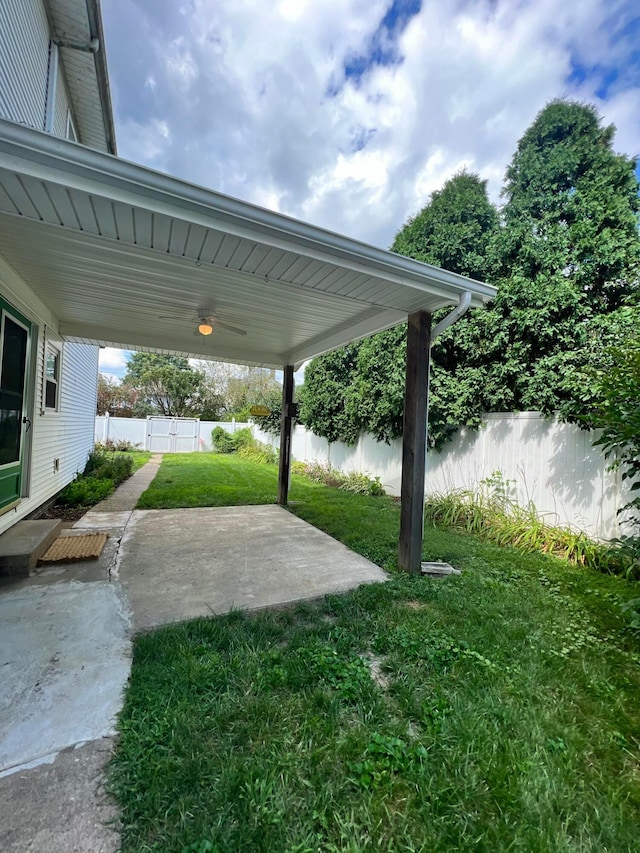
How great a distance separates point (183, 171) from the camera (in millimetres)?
9023

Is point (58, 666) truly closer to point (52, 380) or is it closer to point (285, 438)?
point (52, 380)

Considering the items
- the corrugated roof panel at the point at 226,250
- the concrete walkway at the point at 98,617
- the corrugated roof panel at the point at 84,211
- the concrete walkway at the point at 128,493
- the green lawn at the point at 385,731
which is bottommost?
the concrete walkway at the point at 128,493

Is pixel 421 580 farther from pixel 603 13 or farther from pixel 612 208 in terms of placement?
pixel 603 13

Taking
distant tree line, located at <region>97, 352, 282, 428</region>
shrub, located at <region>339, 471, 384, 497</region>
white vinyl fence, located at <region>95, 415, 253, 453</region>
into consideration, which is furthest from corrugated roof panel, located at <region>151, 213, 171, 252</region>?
distant tree line, located at <region>97, 352, 282, 428</region>

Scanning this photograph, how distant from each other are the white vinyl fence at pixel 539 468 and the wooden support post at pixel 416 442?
86.9 inches

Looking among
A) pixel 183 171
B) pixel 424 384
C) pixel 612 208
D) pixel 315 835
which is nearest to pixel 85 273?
pixel 424 384

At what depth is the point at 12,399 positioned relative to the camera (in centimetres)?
391

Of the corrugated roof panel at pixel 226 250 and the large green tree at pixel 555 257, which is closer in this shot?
the corrugated roof panel at pixel 226 250

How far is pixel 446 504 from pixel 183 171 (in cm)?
976

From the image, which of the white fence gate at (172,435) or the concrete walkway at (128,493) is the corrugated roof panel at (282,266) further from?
the white fence gate at (172,435)

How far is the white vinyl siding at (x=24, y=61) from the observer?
3002 mm

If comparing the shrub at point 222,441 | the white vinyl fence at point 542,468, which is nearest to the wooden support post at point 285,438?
the white vinyl fence at point 542,468

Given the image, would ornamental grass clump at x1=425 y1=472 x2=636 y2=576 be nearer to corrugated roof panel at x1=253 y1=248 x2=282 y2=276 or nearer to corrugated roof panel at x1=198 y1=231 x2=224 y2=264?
corrugated roof panel at x1=253 y1=248 x2=282 y2=276

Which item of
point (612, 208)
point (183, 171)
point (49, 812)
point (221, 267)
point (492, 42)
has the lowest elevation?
point (49, 812)
